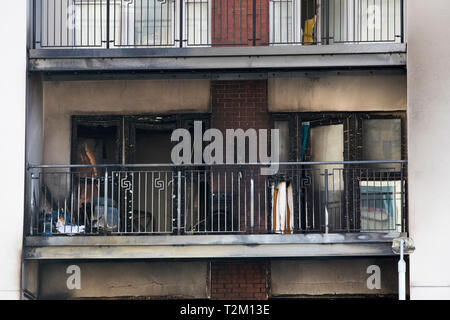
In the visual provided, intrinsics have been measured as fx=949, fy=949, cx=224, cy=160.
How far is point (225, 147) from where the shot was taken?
16656mm

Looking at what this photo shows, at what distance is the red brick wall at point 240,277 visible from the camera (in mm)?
16312

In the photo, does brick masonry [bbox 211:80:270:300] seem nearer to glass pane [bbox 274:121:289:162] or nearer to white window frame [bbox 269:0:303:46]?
glass pane [bbox 274:121:289:162]

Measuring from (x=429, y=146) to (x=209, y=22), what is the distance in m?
4.52

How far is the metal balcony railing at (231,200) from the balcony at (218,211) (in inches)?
0.7

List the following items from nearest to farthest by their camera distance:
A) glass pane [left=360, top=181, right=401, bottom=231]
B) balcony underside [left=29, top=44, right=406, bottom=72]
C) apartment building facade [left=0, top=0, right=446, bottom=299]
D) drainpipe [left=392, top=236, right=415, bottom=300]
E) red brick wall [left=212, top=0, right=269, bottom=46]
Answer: drainpipe [left=392, top=236, right=415, bottom=300] → balcony underside [left=29, top=44, right=406, bottom=72] → apartment building facade [left=0, top=0, right=446, bottom=299] → glass pane [left=360, top=181, right=401, bottom=231] → red brick wall [left=212, top=0, right=269, bottom=46]

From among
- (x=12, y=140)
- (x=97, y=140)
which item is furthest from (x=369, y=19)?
(x=12, y=140)

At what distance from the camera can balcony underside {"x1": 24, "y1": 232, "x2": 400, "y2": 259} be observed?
1500cm

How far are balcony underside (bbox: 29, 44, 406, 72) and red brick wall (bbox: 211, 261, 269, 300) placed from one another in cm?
345

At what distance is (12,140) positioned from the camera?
15148 millimetres

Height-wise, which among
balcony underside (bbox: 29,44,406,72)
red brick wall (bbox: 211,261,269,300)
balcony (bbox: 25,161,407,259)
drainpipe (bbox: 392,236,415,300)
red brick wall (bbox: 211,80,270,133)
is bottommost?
red brick wall (bbox: 211,261,269,300)

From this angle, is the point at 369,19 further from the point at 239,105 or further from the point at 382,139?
the point at 239,105

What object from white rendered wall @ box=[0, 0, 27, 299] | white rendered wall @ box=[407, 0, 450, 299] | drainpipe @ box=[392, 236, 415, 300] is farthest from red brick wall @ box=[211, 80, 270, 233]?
drainpipe @ box=[392, 236, 415, 300]

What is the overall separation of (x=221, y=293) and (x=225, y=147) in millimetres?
2537

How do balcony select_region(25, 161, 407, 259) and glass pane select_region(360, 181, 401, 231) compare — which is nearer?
balcony select_region(25, 161, 407, 259)
